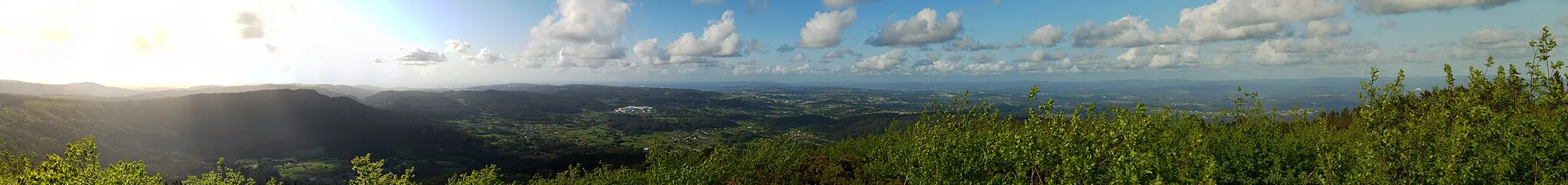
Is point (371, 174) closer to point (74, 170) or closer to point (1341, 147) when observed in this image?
point (74, 170)

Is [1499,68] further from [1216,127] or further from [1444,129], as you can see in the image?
[1216,127]

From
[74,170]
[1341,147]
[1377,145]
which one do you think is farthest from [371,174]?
[1341,147]

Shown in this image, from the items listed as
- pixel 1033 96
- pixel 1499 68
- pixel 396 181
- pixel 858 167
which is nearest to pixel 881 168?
pixel 858 167

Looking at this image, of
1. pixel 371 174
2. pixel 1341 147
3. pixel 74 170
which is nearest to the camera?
pixel 1341 147

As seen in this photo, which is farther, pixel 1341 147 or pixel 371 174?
pixel 371 174

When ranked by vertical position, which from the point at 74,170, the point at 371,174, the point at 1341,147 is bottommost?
the point at 371,174

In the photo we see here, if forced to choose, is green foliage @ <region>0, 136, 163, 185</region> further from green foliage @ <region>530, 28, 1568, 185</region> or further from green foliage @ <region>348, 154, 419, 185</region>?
green foliage @ <region>530, 28, 1568, 185</region>

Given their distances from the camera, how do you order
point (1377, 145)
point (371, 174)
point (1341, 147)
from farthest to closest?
point (371, 174)
point (1341, 147)
point (1377, 145)

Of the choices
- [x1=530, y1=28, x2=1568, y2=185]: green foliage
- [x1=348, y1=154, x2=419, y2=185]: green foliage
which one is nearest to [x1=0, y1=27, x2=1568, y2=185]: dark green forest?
[x1=530, y1=28, x2=1568, y2=185]: green foliage

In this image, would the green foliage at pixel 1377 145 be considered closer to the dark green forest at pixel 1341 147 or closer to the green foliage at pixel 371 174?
the dark green forest at pixel 1341 147
